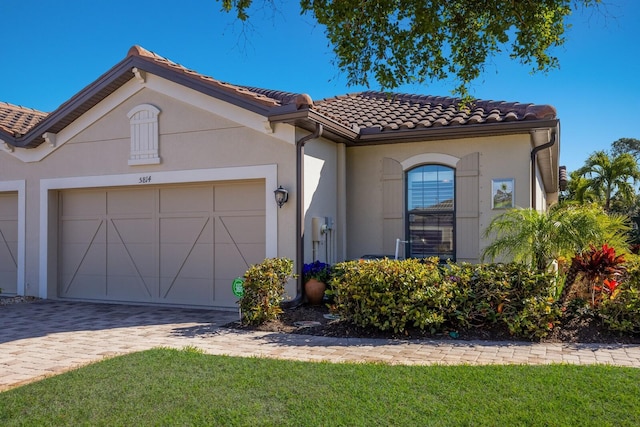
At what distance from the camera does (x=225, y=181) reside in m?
10.5

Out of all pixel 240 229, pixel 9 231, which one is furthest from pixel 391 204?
pixel 9 231

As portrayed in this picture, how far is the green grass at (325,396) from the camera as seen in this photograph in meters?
4.26

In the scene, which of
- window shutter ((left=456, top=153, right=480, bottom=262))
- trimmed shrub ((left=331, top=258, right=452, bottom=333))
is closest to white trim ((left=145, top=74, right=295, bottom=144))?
trimmed shrub ((left=331, top=258, right=452, bottom=333))

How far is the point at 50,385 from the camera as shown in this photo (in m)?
5.17

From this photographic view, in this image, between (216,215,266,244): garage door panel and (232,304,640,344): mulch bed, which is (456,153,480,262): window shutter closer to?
(232,304,640,344): mulch bed

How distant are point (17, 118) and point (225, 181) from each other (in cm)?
739

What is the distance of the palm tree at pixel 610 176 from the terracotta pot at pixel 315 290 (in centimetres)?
2286

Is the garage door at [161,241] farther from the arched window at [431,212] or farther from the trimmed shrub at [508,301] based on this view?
the trimmed shrub at [508,301]

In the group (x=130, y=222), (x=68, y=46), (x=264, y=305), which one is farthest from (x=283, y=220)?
(x=68, y=46)

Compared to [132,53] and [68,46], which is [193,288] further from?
[68,46]

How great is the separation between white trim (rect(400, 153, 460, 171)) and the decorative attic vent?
17.0ft

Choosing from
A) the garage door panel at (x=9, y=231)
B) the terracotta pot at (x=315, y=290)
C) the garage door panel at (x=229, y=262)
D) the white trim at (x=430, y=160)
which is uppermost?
the white trim at (x=430, y=160)

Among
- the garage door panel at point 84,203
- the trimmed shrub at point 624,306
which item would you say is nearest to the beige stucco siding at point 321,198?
the garage door panel at point 84,203

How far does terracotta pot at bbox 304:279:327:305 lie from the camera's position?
9.60 metres
